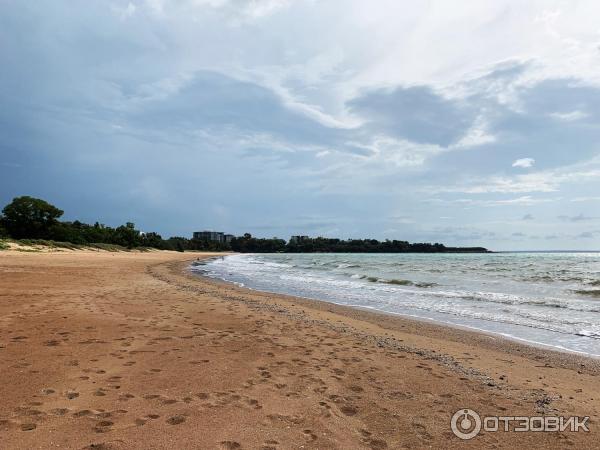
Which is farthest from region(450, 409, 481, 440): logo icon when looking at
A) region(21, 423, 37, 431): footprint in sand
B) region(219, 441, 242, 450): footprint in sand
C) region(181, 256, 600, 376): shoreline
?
region(21, 423, 37, 431): footprint in sand

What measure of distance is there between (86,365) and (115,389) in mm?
1183

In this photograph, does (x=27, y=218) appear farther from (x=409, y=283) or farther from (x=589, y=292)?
(x=589, y=292)

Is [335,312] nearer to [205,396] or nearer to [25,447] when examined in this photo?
[205,396]

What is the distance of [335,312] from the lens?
12.7m

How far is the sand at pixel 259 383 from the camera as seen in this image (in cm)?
383

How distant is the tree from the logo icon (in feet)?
258

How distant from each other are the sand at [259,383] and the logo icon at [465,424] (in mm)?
95

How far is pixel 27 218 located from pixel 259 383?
78902 mm

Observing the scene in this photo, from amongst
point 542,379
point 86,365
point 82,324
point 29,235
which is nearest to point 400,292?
point 542,379

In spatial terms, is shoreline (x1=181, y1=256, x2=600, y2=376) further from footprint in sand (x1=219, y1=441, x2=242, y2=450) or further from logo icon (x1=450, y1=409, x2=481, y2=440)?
footprint in sand (x1=219, y1=441, x2=242, y2=450)

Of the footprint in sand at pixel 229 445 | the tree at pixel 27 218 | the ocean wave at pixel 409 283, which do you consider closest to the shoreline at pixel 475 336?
the footprint in sand at pixel 229 445

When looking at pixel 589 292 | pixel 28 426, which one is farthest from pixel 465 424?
pixel 589 292

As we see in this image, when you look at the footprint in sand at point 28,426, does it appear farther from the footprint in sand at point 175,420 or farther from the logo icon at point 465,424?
the logo icon at point 465,424

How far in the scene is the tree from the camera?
67.6m
